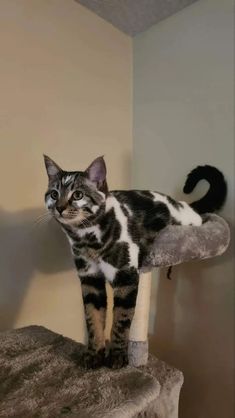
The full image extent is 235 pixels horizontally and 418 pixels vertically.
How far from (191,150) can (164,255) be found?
0.68 metres

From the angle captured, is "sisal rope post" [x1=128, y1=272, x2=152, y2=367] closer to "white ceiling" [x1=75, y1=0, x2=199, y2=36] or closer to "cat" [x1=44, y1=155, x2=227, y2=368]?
"cat" [x1=44, y1=155, x2=227, y2=368]

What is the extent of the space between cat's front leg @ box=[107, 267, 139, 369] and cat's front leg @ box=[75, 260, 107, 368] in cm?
4

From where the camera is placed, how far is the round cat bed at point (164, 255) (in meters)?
0.98

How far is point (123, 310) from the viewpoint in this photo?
884 mm

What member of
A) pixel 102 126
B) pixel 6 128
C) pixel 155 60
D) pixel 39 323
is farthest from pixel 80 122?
pixel 39 323

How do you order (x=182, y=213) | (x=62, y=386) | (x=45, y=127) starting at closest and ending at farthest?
(x=62, y=386) < (x=182, y=213) < (x=45, y=127)

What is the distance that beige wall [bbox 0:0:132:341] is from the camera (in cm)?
120

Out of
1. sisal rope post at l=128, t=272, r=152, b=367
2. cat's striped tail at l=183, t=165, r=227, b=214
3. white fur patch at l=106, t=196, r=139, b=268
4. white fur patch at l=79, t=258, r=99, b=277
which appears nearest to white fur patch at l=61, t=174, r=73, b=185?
white fur patch at l=106, t=196, r=139, b=268

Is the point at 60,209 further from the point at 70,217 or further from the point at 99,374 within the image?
the point at 99,374

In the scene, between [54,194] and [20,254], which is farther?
[20,254]

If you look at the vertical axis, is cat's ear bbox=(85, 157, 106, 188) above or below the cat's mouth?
above

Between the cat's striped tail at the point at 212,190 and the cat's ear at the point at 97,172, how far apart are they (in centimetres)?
63

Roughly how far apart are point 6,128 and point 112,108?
1.94 ft

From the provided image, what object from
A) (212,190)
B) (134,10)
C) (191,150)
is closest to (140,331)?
(212,190)
